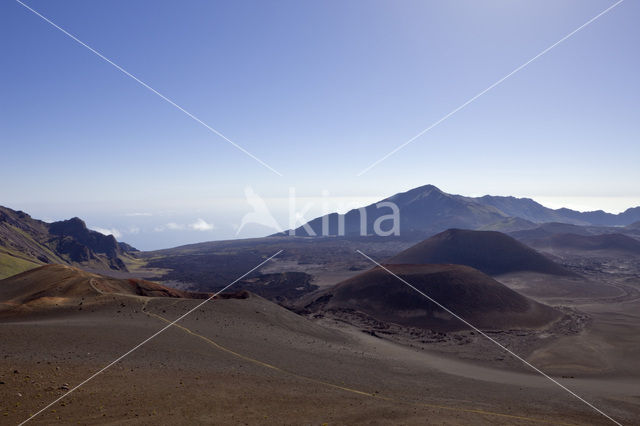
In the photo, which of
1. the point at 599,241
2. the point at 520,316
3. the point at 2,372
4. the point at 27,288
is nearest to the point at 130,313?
the point at 2,372

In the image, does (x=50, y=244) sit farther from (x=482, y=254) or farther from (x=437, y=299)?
(x=482, y=254)

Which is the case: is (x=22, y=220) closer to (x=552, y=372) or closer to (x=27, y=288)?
(x=27, y=288)

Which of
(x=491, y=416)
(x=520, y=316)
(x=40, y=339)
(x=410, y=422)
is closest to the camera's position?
(x=410, y=422)

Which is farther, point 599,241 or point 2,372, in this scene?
point 599,241

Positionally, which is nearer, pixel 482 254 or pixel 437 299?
pixel 437 299

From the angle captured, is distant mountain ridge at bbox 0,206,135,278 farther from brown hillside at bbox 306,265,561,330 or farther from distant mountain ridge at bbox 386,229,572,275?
distant mountain ridge at bbox 386,229,572,275

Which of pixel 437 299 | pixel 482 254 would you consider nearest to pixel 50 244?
pixel 437 299

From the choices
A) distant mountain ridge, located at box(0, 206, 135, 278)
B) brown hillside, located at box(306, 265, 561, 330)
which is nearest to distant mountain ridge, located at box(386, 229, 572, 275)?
brown hillside, located at box(306, 265, 561, 330)

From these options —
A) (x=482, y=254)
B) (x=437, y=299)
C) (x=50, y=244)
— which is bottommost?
(x=437, y=299)
